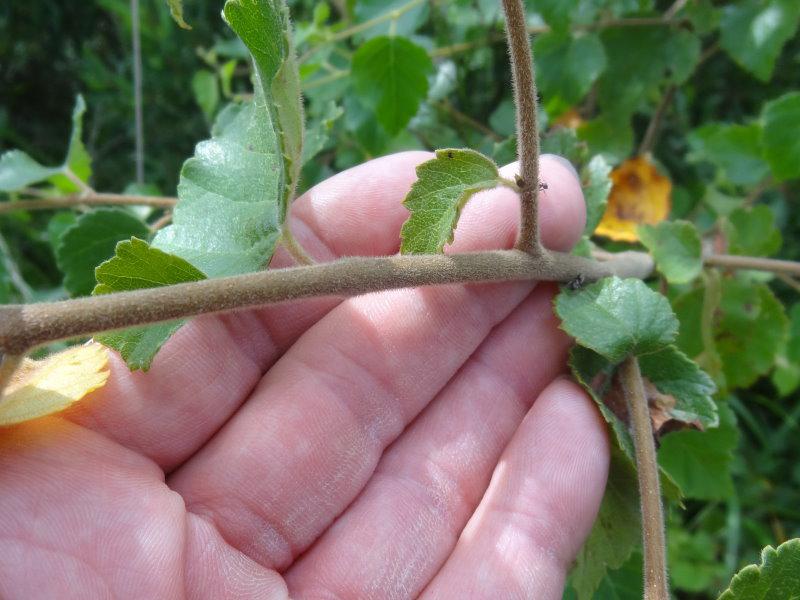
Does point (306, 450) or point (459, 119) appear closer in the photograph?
point (306, 450)

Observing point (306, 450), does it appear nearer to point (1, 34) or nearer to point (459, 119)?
point (459, 119)

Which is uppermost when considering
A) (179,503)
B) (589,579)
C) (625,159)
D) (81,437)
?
(625,159)

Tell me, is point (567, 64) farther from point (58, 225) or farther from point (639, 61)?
point (58, 225)

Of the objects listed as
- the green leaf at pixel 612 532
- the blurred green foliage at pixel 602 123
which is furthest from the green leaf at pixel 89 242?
the green leaf at pixel 612 532

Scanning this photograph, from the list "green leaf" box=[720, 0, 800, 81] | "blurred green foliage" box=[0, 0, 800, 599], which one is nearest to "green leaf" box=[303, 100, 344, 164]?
"blurred green foliage" box=[0, 0, 800, 599]

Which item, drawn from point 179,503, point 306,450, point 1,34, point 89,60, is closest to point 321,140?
point 306,450

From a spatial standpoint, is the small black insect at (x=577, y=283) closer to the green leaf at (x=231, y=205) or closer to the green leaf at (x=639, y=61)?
the green leaf at (x=231, y=205)

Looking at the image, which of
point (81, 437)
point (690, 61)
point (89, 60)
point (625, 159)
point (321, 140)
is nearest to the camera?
point (81, 437)
